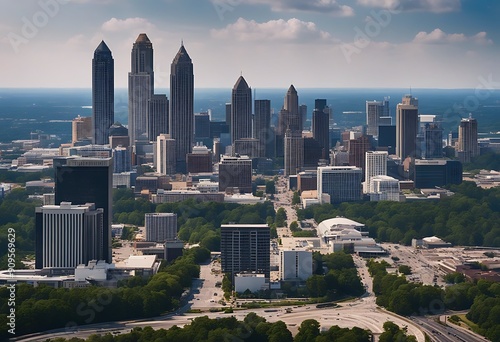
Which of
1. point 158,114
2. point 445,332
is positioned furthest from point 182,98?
point 445,332

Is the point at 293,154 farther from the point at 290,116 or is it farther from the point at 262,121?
the point at 262,121

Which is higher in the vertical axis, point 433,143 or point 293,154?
point 433,143

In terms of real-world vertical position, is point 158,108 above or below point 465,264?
above

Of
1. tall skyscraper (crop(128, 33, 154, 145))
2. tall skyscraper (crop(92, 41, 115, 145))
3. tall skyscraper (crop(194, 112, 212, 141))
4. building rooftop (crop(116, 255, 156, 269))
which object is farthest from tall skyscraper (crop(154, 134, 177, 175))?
building rooftop (crop(116, 255, 156, 269))

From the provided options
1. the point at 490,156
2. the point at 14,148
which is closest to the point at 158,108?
the point at 14,148

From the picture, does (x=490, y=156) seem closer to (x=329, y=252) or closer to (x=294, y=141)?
(x=294, y=141)
